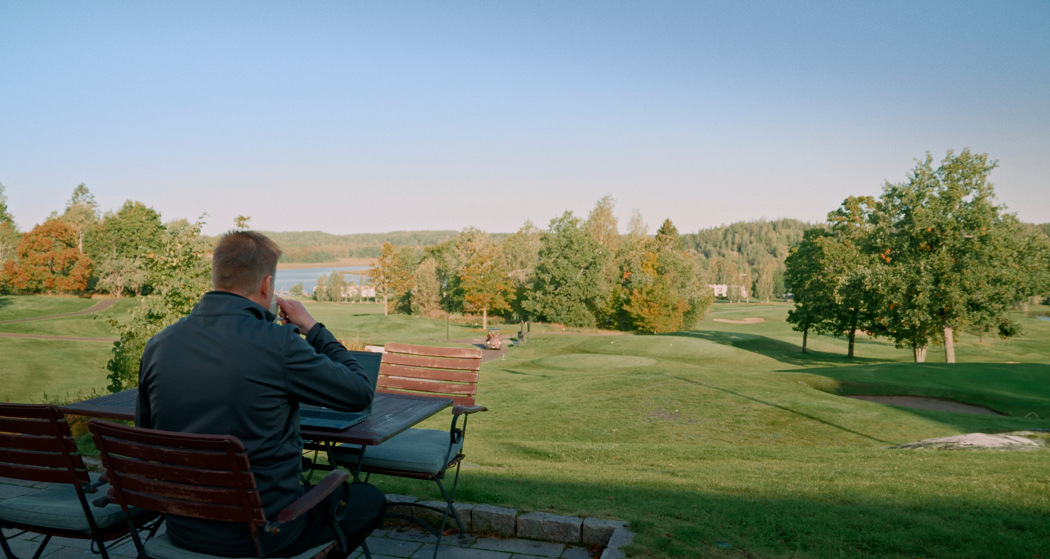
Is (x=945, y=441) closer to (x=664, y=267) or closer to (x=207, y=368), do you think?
(x=207, y=368)

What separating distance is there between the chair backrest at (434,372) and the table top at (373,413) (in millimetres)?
402

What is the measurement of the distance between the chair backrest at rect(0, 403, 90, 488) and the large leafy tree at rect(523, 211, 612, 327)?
50.6 metres

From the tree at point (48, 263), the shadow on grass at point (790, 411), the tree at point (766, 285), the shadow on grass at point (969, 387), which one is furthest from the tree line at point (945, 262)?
the tree at point (766, 285)

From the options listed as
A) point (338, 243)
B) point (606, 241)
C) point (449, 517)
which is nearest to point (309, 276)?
point (338, 243)

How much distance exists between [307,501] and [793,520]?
320 cm

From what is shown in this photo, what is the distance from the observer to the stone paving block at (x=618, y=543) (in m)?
3.15

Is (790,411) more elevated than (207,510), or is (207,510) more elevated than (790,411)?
(207,510)

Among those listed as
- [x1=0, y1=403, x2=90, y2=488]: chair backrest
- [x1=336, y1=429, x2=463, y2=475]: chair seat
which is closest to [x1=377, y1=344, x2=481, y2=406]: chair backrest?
[x1=336, y1=429, x2=463, y2=475]: chair seat

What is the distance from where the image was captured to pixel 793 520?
3.95 meters

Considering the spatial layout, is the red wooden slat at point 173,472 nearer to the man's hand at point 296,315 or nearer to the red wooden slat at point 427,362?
the man's hand at point 296,315

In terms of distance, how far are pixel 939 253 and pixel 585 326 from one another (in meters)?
30.2

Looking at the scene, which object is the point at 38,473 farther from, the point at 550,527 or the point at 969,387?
the point at 969,387

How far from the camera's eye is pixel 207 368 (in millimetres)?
2102

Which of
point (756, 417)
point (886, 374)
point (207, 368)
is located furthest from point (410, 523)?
point (886, 374)
